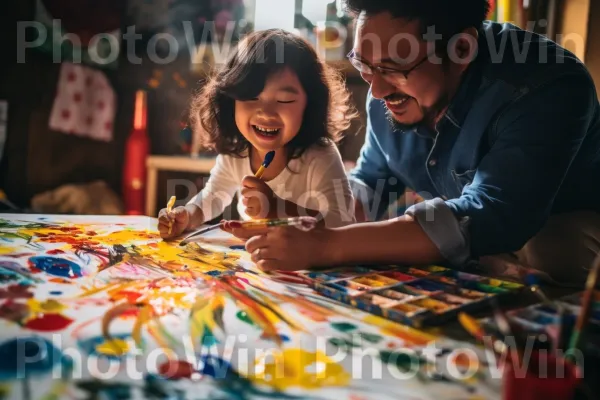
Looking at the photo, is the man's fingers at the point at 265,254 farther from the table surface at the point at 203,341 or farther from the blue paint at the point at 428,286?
the blue paint at the point at 428,286

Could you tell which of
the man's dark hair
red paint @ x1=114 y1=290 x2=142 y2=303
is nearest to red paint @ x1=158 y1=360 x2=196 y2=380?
red paint @ x1=114 y1=290 x2=142 y2=303

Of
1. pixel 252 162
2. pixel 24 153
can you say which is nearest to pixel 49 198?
pixel 24 153

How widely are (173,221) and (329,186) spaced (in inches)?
16.0

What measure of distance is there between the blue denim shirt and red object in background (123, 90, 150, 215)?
170 centimetres

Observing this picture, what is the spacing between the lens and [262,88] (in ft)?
4.04

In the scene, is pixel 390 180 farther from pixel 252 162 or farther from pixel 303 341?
pixel 303 341

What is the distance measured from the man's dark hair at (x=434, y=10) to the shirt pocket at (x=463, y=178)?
30cm

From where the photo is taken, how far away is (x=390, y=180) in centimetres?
156

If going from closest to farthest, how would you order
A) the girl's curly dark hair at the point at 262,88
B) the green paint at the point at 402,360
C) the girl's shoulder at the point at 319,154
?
the green paint at the point at 402,360, the girl's curly dark hair at the point at 262,88, the girl's shoulder at the point at 319,154

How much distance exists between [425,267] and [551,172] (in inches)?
10.9

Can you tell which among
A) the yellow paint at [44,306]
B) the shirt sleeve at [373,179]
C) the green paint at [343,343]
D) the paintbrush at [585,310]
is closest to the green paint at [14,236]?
the yellow paint at [44,306]

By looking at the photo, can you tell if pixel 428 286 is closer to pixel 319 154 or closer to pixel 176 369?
pixel 176 369

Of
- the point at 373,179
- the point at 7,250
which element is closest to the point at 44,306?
the point at 7,250

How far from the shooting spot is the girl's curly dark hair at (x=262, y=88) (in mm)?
1246
